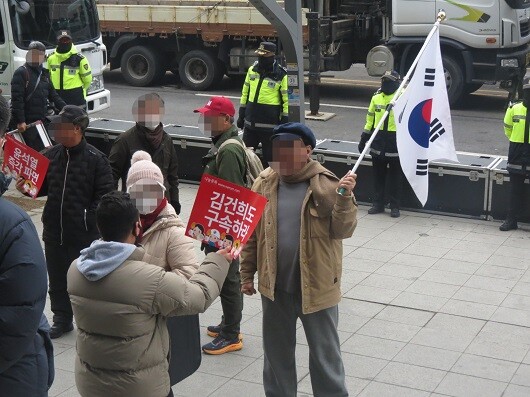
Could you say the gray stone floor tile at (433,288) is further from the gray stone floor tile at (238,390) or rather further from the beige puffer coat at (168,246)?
the beige puffer coat at (168,246)

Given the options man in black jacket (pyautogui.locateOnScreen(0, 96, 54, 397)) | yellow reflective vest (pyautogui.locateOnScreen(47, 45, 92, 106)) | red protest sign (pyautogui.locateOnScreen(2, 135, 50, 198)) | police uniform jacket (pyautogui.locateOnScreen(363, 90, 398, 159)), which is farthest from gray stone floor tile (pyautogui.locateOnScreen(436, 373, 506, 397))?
yellow reflective vest (pyautogui.locateOnScreen(47, 45, 92, 106))

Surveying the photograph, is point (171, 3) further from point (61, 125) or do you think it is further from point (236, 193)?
point (236, 193)

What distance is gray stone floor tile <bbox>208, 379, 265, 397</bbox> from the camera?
20.6 feet

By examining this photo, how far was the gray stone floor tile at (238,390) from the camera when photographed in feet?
20.6

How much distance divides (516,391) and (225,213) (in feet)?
9.15

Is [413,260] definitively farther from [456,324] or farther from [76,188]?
[76,188]

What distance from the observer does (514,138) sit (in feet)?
33.2

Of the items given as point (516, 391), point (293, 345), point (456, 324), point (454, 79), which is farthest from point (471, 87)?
point (293, 345)

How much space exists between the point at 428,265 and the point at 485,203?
1836 millimetres

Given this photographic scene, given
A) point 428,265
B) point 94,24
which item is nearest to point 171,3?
point 94,24

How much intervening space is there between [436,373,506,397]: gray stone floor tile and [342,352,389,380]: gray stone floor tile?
19.0 inches

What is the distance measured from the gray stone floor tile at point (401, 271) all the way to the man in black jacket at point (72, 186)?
3.03 metres

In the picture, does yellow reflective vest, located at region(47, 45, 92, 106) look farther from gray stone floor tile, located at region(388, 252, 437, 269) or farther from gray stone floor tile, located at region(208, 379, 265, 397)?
gray stone floor tile, located at region(208, 379, 265, 397)

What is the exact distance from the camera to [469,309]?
7.86 meters
